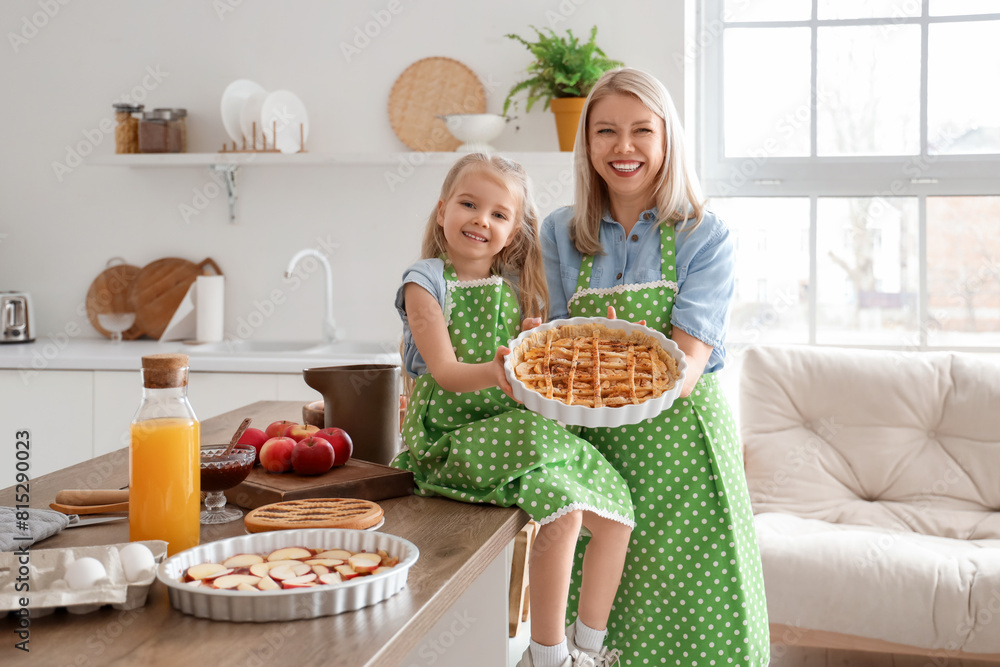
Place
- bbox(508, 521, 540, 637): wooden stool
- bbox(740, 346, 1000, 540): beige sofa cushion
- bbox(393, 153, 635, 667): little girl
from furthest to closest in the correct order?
bbox(740, 346, 1000, 540): beige sofa cushion
bbox(508, 521, 540, 637): wooden stool
bbox(393, 153, 635, 667): little girl

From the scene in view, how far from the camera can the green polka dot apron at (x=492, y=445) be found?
1213mm

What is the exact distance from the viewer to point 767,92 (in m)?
3.11

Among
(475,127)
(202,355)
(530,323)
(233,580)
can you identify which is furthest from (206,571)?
(475,127)

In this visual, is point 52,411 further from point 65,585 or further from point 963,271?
point 963,271

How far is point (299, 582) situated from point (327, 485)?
381 millimetres

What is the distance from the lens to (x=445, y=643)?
1.26 metres

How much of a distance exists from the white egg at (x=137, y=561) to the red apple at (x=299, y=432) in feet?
1.50

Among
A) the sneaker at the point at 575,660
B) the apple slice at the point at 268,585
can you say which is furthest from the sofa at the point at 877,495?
the apple slice at the point at 268,585

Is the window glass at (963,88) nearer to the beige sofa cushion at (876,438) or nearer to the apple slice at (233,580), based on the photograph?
the beige sofa cushion at (876,438)

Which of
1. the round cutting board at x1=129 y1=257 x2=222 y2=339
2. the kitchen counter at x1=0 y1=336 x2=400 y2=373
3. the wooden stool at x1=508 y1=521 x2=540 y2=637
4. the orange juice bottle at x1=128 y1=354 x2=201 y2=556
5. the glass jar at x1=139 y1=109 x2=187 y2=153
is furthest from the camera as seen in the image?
Answer: the round cutting board at x1=129 y1=257 x2=222 y2=339

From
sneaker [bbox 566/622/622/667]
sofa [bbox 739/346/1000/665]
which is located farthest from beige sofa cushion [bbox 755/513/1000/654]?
sneaker [bbox 566/622/622/667]

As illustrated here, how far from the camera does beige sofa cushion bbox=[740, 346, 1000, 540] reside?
242 cm

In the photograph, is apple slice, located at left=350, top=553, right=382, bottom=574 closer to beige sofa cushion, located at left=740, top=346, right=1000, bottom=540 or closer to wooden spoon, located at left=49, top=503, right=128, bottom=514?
wooden spoon, located at left=49, top=503, right=128, bottom=514

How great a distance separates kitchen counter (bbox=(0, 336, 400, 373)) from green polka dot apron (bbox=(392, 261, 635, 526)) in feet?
4.43
